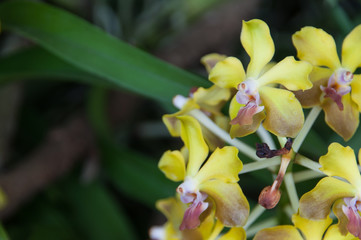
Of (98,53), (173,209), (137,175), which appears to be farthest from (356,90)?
(137,175)

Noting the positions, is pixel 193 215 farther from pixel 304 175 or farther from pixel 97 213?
pixel 97 213

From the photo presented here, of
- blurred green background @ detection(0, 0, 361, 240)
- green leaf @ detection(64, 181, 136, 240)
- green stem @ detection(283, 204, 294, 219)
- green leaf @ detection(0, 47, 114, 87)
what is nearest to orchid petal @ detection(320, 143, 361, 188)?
green stem @ detection(283, 204, 294, 219)

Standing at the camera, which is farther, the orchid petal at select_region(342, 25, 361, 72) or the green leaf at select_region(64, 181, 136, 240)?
the green leaf at select_region(64, 181, 136, 240)

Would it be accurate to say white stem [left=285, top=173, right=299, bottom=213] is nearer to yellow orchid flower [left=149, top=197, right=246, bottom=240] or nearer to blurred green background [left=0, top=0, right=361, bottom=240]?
yellow orchid flower [left=149, top=197, right=246, bottom=240]

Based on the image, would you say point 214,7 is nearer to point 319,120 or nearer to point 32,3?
point 319,120

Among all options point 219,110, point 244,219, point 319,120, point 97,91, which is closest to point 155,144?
point 97,91

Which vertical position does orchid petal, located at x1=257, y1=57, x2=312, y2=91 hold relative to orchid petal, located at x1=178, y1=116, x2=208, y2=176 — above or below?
above

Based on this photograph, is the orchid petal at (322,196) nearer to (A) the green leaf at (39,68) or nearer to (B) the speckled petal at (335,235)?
(B) the speckled petal at (335,235)
